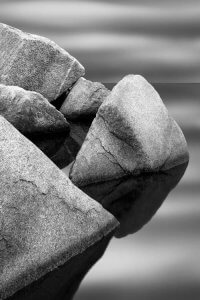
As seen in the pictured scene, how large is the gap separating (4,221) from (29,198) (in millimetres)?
155

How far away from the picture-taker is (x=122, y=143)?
12.0 ft

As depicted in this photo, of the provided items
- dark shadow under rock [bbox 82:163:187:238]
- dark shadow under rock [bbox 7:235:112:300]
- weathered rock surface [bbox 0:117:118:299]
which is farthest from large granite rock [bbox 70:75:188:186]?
dark shadow under rock [bbox 7:235:112:300]

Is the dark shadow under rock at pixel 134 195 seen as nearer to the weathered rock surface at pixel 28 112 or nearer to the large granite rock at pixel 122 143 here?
the large granite rock at pixel 122 143

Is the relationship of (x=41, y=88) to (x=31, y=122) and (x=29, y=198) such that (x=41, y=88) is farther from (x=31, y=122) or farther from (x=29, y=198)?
(x=29, y=198)

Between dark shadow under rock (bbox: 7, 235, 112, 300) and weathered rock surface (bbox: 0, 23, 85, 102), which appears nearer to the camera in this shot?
dark shadow under rock (bbox: 7, 235, 112, 300)

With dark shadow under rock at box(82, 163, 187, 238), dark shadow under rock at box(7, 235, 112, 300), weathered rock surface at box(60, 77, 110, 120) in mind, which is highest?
dark shadow under rock at box(7, 235, 112, 300)

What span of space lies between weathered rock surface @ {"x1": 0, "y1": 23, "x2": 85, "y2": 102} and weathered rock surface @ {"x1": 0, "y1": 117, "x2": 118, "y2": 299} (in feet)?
8.20

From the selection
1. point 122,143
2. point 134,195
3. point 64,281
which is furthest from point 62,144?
point 64,281

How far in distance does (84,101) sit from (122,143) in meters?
1.45

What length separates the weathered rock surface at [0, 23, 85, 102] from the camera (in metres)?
5.16

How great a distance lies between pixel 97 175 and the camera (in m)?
3.53

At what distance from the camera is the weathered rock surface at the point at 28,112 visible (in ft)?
14.6

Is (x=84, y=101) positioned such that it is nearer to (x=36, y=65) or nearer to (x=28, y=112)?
(x=36, y=65)

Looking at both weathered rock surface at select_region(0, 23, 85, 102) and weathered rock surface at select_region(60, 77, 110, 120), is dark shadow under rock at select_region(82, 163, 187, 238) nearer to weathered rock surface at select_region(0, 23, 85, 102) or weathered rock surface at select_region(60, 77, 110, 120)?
weathered rock surface at select_region(60, 77, 110, 120)
